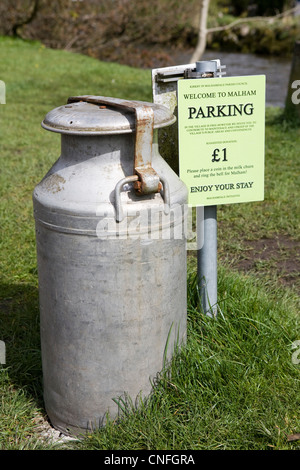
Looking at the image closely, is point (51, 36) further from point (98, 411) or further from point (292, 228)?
point (98, 411)

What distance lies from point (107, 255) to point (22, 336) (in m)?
1.19

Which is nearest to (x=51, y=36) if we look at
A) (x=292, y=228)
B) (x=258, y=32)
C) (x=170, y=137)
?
(x=258, y=32)

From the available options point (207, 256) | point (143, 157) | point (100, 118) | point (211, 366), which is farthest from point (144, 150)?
point (211, 366)

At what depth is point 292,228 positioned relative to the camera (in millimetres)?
4418

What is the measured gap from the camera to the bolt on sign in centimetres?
239

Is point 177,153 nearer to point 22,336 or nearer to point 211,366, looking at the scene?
point 211,366

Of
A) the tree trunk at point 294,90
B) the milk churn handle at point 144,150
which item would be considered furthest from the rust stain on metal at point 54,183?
the tree trunk at point 294,90

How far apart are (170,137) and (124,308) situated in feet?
3.02

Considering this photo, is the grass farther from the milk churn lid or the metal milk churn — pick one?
the milk churn lid

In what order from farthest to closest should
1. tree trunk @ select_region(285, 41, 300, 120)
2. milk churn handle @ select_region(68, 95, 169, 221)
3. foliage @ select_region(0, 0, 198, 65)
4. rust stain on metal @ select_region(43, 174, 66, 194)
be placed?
foliage @ select_region(0, 0, 198, 65) → tree trunk @ select_region(285, 41, 300, 120) → rust stain on metal @ select_region(43, 174, 66, 194) → milk churn handle @ select_region(68, 95, 169, 221)

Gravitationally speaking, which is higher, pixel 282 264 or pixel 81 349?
pixel 81 349

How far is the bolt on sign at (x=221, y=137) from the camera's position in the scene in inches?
94.1

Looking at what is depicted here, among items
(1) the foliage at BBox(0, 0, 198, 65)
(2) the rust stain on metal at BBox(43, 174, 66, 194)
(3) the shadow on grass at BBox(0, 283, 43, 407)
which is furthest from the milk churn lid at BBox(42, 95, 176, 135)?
(1) the foliage at BBox(0, 0, 198, 65)

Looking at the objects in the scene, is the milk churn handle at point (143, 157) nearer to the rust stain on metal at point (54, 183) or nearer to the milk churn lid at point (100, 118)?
the milk churn lid at point (100, 118)
